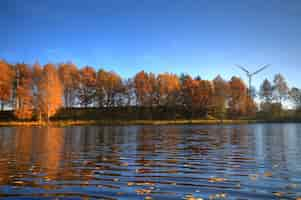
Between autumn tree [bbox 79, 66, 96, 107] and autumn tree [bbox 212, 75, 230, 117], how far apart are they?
4998 cm

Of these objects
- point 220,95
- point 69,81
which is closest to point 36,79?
point 69,81

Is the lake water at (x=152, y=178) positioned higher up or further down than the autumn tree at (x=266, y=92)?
further down

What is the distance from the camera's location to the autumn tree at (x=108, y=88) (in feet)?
371

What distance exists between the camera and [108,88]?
11388 cm

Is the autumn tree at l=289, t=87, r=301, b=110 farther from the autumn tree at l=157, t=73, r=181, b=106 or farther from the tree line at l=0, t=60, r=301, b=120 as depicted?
the autumn tree at l=157, t=73, r=181, b=106

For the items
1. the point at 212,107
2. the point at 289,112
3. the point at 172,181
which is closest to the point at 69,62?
the point at 212,107

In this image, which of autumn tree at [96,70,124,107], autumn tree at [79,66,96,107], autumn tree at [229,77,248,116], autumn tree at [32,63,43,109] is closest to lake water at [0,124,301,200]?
autumn tree at [32,63,43,109]

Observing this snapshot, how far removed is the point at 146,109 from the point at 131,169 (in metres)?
98.5

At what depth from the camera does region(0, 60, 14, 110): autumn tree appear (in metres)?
87.8

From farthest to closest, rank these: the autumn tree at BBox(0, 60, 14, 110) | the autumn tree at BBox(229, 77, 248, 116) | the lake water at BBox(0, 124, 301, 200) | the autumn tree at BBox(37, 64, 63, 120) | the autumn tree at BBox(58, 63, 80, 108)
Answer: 1. the autumn tree at BBox(229, 77, 248, 116)
2. the autumn tree at BBox(58, 63, 80, 108)
3. the autumn tree at BBox(0, 60, 14, 110)
4. the autumn tree at BBox(37, 64, 63, 120)
5. the lake water at BBox(0, 124, 301, 200)

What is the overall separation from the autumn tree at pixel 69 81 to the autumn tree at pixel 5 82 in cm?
1699

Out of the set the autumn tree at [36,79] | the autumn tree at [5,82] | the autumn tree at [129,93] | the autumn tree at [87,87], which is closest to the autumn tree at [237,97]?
the autumn tree at [129,93]

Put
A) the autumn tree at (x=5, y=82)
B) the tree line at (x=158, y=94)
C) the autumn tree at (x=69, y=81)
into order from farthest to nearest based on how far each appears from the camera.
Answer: the tree line at (x=158, y=94)
the autumn tree at (x=69, y=81)
the autumn tree at (x=5, y=82)

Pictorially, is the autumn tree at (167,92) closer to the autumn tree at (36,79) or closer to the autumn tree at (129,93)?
the autumn tree at (129,93)
